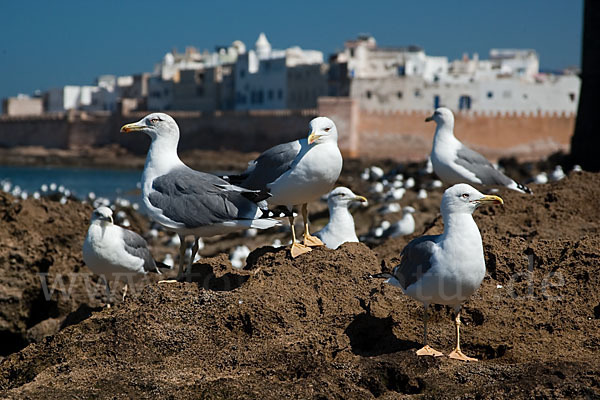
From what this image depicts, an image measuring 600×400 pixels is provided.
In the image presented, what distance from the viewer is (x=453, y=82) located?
165ft

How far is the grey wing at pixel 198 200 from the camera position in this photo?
16.9 feet

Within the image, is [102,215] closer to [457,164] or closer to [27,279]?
[27,279]

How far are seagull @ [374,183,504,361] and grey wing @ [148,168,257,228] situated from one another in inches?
51.7

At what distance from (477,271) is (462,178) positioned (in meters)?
3.56

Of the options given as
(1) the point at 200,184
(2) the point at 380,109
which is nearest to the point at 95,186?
(2) the point at 380,109

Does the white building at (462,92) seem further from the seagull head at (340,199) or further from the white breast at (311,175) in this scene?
the white breast at (311,175)

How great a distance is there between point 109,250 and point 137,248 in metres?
0.27

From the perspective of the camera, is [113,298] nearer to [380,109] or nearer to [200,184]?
[200,184]

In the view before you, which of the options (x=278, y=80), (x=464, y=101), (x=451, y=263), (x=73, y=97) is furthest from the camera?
(x=73, y=97)

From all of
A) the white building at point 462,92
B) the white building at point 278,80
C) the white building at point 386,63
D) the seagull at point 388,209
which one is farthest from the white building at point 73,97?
the seagull at point 388,209

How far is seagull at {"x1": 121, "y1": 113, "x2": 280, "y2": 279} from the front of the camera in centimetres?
514

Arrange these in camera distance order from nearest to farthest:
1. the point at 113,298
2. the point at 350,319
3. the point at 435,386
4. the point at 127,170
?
the point at 435,386 → the point at 350,319 → the point at 113,298 → the point at 127,170

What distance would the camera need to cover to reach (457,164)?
296 inches

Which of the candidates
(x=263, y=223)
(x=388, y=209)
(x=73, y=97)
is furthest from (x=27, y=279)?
(x=73, y=97)
